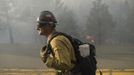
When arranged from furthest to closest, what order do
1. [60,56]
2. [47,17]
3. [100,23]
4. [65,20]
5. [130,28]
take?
1. [130,28]
2. [100,23]
3. [65,20]
4. [47,17]
5. [60,56]

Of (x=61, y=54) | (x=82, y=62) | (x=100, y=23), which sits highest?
(x=61, y=54)

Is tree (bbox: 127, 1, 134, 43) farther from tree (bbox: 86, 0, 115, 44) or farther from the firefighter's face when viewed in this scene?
the firefighter's face

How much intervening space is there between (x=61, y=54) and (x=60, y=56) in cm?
2

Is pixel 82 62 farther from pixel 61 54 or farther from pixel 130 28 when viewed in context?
pixel 130 28

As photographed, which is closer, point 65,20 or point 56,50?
point 56,50

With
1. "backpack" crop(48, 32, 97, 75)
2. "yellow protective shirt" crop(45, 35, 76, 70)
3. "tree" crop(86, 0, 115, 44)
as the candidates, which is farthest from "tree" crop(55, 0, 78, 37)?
"yellow protective shirt" crop(45, 35, 76, 70)

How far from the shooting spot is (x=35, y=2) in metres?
83.2

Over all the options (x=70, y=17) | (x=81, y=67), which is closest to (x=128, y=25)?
(x=70, y=17)

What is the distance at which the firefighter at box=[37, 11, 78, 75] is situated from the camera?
3.51 metres

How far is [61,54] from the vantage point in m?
3.50

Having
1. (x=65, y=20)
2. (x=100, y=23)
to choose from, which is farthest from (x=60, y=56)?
(x=100, y=23)

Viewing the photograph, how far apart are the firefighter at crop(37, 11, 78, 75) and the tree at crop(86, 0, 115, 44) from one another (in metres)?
59.3

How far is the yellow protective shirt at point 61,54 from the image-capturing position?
11.5ft

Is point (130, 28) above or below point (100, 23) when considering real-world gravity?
below
